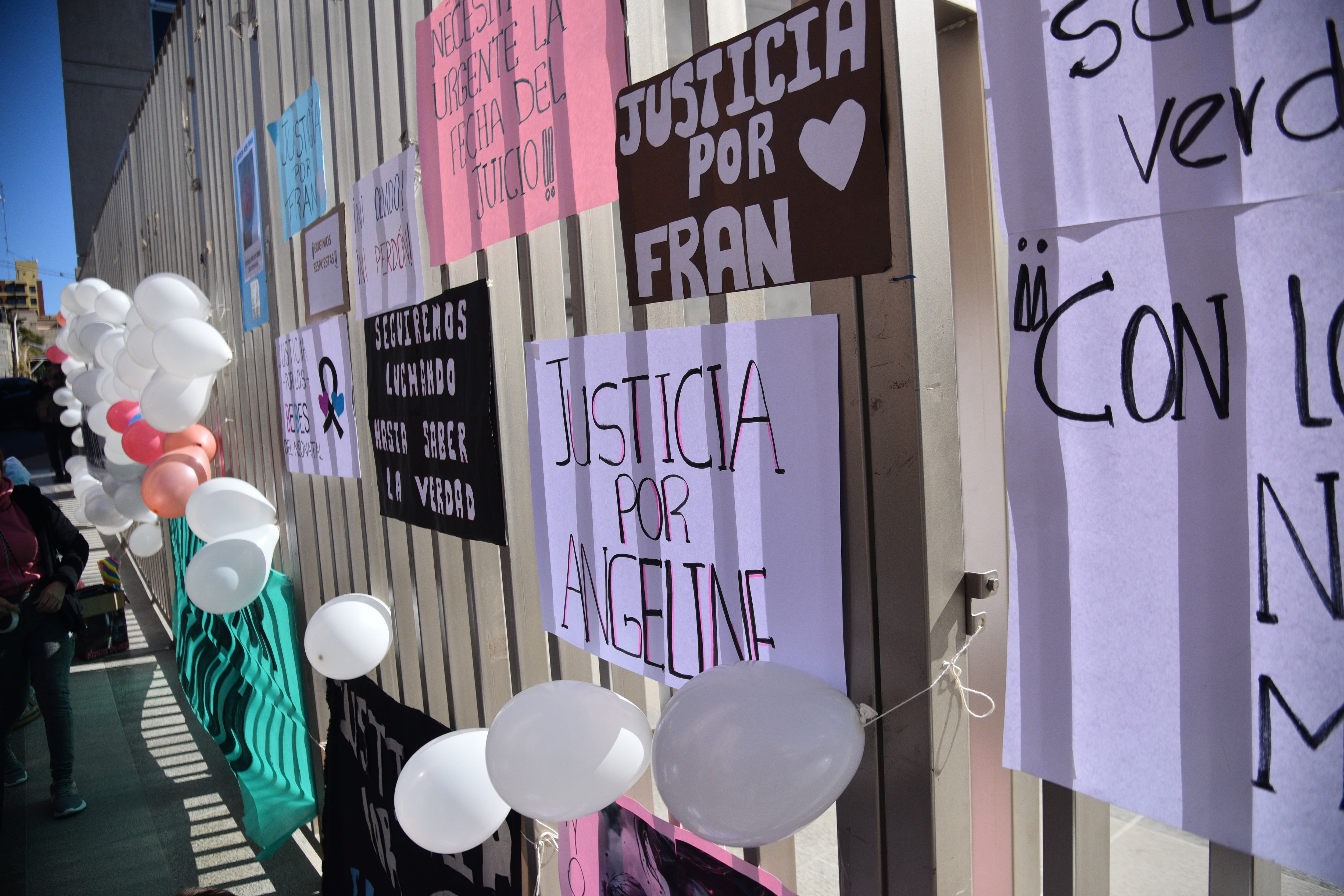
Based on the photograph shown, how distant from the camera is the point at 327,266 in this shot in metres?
2.40

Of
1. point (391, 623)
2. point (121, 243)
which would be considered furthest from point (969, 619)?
point (121, 243)

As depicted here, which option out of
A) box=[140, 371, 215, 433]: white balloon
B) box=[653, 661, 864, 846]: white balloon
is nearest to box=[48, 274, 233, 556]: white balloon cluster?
box=[140, 371, 215, 433]: white balloon

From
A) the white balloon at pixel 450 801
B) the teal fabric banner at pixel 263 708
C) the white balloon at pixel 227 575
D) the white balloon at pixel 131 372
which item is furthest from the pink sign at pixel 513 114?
the white balloon at pixel 131 372

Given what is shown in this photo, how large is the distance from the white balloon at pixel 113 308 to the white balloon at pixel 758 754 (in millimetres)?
5569

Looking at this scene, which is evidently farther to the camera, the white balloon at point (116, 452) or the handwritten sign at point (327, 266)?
the white balloon at point (116, 452)

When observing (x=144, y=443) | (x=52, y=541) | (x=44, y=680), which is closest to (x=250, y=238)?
(x=144, y=443)

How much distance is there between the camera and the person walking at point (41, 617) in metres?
3.63

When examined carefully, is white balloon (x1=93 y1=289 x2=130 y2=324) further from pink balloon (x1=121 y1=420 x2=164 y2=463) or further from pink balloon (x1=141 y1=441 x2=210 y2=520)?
pink balloon (x1=141 y1=441 x2=210 y2=520)

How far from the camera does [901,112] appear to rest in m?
0.85

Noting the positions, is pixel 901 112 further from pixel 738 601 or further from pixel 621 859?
pixel 621 859

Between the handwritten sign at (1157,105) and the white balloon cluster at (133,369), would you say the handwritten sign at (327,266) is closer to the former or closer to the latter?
the white balloon cluster at (133,369)

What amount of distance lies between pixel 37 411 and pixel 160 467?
12524 mm

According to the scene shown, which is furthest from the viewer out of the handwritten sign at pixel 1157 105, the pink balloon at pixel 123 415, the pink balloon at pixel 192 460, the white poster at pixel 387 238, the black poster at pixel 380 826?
the pink balloon at pixel 123 415

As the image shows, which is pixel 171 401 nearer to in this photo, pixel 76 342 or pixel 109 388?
pixel 109 388
